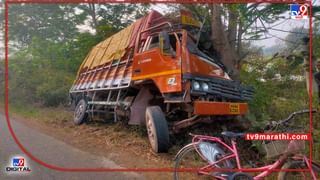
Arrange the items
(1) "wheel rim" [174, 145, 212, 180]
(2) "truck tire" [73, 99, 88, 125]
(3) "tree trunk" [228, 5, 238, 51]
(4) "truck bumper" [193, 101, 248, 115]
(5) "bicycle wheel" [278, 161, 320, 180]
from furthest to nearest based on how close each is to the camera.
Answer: (2) "truck tire" [73, 99, 88, 125] → (3) "tree trunk" [228, 5, 238, 51] → (4) "truck bumper" [193, 101, 248, 115] → (1) "wheel rim" [174, 145, 212, 180] → (5) "bicycle wheel" [278, 161, 320, 180]

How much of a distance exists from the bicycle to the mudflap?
2.43 meters

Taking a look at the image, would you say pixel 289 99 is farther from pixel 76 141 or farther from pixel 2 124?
pixel 2 124

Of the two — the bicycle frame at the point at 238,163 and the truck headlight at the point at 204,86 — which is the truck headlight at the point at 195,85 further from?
the bicycle frame at the point at 238,163

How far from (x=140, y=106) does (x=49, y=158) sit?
6.09 ft

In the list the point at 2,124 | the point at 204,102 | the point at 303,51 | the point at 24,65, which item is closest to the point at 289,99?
the point at 303,51

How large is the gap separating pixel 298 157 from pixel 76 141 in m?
4.38

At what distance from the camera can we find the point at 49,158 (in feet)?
16.5

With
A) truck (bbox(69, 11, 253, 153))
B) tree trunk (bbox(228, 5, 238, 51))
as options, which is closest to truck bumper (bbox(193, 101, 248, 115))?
truck (bbox(69, 11, 253, 153))

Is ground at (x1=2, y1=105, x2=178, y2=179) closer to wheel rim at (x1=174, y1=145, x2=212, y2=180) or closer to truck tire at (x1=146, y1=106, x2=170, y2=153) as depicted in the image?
truck tire at (x1=146, y1=106, x2=170, y2=153)

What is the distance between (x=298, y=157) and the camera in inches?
121

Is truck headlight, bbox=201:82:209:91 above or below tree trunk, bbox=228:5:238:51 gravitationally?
below

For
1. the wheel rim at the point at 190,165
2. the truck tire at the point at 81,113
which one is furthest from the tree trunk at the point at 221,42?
the truck tire at the point at 81,113

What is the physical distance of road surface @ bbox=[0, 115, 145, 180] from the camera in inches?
165

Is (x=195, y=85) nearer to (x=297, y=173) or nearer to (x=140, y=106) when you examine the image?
(x=140, y=106)
